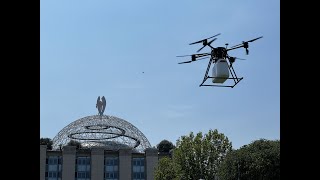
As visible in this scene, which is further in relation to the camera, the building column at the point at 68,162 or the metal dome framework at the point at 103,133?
the metal dome framework at the point at 103,133

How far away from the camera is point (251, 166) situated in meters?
55.7

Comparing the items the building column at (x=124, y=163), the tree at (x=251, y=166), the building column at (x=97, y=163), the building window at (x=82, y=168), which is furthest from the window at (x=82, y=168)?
the tree at (x=251, y=166)

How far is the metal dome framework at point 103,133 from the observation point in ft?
343

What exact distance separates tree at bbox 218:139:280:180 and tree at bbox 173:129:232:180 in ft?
4.36

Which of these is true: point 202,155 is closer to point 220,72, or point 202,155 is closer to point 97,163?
point 97,163

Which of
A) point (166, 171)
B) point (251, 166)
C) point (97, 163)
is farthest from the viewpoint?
point (97, 163)

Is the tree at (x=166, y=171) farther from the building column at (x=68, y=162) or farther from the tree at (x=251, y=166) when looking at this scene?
the building column at (x=68, y=162)

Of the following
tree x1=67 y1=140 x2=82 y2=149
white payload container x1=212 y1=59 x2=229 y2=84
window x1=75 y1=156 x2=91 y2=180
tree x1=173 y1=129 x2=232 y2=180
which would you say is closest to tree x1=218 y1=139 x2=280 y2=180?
tree x1=173 y1=129 x2=232 y2=180

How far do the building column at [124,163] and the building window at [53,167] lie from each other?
10.4m

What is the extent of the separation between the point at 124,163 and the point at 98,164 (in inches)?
178

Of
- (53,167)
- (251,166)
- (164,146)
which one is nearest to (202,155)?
(251,166)
